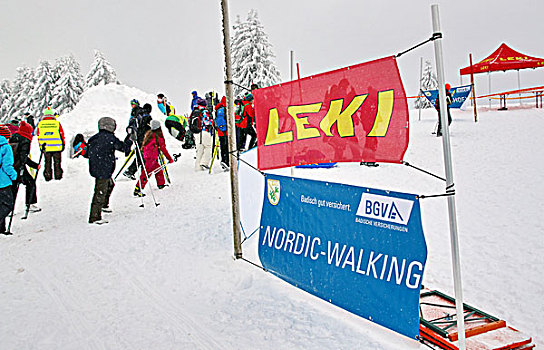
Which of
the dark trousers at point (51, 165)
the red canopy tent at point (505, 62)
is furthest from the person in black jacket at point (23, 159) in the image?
the red canopy tent at point (505, 62)

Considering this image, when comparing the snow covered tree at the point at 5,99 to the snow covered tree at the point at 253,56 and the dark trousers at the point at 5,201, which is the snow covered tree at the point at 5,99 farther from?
the dark trousers at the point at 5,201

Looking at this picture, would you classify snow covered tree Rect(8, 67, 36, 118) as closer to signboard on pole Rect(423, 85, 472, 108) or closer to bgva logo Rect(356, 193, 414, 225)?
signboard on pole Rect(423, 85, 472, 108)

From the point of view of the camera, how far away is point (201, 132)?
1291 cm

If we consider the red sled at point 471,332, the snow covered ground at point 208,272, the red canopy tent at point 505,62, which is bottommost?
the red sled at point 471,332

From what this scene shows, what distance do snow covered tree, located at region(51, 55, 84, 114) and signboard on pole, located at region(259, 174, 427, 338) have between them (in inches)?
1890

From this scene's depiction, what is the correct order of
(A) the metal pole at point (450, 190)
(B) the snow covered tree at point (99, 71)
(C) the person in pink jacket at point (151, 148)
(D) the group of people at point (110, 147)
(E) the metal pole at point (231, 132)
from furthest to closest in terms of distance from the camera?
(B) the snow covered tree at point (99, 71), (C) the person in pink jacket at point (151, 148), (D) the group of people at point (110, 147), (E) the metal pole at point (231, 132), (A) the metal pole at point (450, 190)

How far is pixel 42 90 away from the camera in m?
48.0

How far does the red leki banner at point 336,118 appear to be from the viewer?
11.9 ft

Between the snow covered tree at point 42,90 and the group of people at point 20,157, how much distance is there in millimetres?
39989

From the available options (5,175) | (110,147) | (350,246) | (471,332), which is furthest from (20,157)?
(471,332)

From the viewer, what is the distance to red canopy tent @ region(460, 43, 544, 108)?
21.9 meters

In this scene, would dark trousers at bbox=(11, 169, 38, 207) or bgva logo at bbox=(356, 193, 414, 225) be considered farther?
dark trousers at bbox=(11, 169, 38, 207)

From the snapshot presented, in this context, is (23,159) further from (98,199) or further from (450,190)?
(450,190)

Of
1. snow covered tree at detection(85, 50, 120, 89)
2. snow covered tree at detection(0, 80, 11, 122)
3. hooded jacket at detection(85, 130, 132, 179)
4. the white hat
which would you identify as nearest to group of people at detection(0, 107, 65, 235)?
hooded jacket at detection(85, 130, 132, 179)
